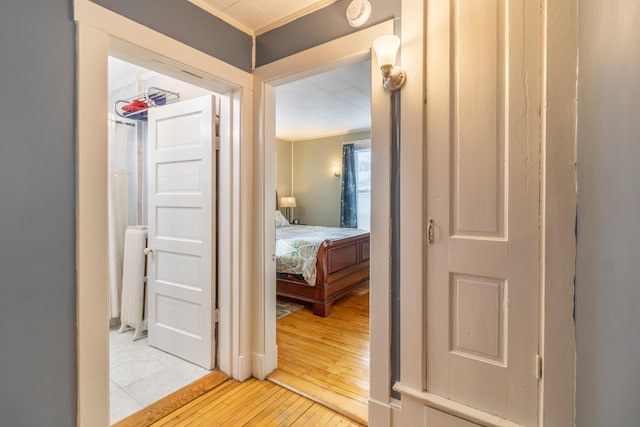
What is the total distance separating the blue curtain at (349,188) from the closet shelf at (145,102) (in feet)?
12.6

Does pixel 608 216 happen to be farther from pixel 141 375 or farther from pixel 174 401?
pixel 141 375

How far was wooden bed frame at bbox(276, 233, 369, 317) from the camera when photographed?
10.7 ft

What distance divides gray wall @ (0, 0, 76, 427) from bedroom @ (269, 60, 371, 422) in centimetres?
131

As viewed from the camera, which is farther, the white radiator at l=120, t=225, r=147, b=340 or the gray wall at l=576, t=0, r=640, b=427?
the white radiator at l=120, t=225, r=147, b=340

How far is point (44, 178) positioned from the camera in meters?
1.24

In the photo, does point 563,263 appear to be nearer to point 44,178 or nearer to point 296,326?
point 44,178

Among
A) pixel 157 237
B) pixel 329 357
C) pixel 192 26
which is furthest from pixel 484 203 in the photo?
pixel 157 237

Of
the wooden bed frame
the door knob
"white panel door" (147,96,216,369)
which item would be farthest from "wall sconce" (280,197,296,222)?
the door knob

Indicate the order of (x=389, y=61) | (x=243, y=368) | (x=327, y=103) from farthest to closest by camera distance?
1. (x=327, y=103)
2. (x=243, y=368)
3. (x=389, y=61)

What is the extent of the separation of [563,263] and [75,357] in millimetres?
2115

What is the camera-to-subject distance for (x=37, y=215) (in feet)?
4.03

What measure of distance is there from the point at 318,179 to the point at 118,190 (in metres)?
4.15

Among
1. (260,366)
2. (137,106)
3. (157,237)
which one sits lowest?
(260,366)

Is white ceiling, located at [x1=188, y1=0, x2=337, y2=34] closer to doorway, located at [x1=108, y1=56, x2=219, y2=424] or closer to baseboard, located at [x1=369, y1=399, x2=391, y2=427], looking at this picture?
doorway, located at [x1=108, y1=56, x2=219, y2=424]
